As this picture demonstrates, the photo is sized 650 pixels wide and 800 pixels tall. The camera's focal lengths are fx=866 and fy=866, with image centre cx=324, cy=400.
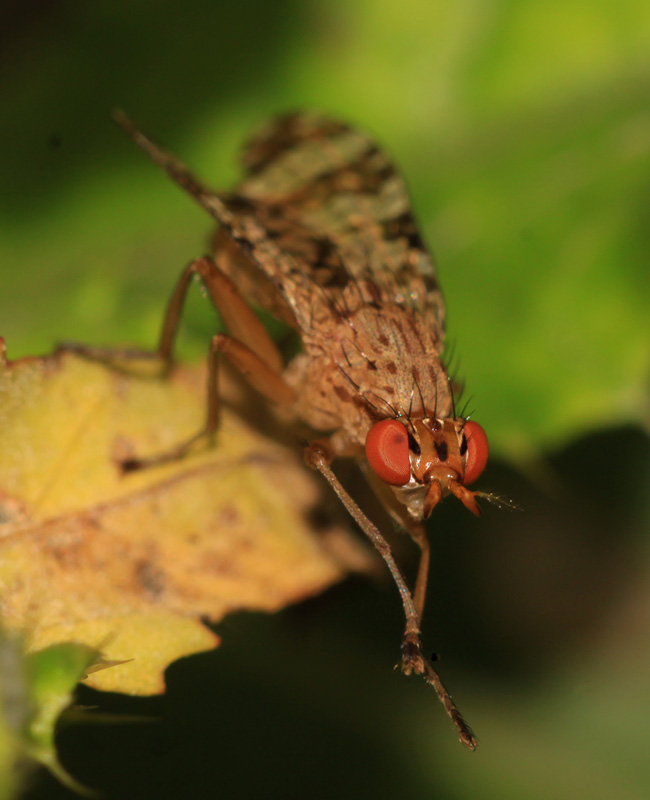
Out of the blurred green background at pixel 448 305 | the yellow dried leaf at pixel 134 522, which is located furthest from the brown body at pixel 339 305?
the blurred green background at pixel 448 305

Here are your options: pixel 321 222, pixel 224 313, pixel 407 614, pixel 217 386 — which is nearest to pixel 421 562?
pixel 407 614

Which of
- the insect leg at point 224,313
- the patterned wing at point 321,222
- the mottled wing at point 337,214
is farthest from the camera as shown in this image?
the mottled wing at point 337,214

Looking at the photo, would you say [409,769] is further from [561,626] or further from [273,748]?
[561,626]

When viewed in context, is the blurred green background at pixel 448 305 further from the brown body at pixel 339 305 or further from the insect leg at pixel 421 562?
the brown body at pixel 339 305

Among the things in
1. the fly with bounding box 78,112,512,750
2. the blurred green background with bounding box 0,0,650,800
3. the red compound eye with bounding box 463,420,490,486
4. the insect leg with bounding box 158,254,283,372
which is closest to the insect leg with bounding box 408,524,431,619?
the fly with bounding box 78,112,512,750

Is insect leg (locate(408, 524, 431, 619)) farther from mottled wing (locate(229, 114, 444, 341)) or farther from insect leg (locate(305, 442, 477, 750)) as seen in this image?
mottled wing (locate(229, 114, 444, 341))
